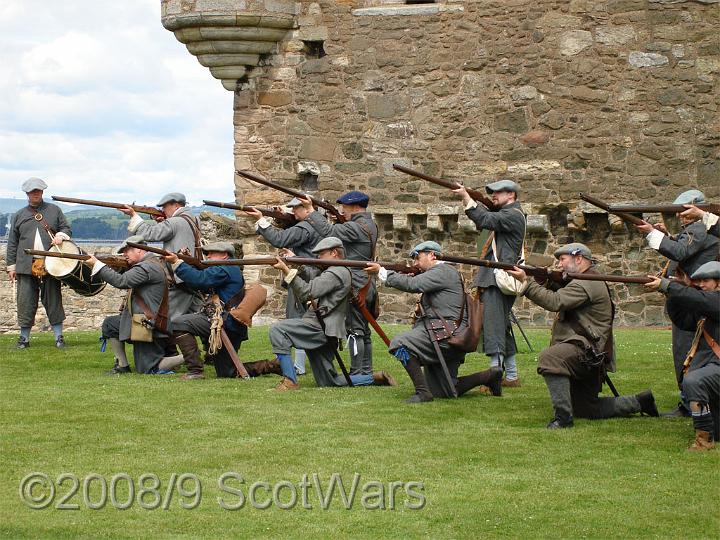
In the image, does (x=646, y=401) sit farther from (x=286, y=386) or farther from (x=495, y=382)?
(x=286, y=386)

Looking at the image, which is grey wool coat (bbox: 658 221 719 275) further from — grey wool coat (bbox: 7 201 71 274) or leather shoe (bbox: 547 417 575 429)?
grey wool coat (bbox: 7 201 71 274)

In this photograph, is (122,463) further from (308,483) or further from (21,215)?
(21,215)

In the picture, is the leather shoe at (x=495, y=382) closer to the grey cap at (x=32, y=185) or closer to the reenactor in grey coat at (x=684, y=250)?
the reenactor in grey coat at (x=684, y=250)

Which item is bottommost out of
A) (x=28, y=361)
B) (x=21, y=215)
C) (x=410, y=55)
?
(x=28, y=361)

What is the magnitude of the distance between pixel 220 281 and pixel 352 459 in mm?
4286

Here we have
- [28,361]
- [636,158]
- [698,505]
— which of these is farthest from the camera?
[636,158]

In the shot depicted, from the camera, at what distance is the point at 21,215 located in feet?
53.1

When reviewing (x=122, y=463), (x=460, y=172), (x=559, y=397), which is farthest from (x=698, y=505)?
(x=460, y=172)

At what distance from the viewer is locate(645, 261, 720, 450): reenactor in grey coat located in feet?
31.9

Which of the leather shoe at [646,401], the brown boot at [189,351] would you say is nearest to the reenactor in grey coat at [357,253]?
the brown boot at [189,351]

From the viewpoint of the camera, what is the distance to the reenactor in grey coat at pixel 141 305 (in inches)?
535

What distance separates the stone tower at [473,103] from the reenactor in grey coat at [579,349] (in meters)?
7.90

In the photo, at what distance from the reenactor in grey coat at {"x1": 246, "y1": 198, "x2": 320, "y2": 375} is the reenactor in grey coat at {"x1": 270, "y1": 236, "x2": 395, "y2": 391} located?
0.64 metres

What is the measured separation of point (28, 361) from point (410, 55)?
7.37 metres
